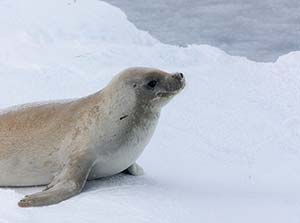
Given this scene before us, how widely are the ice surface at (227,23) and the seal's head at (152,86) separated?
4124 mm

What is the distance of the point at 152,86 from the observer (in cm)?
354

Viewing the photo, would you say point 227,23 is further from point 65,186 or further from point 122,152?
point 65,186

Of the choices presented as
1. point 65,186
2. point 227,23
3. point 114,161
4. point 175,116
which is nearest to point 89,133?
point 114,161

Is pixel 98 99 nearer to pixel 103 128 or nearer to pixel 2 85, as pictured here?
pixel 103 128

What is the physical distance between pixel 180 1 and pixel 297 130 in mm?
6007

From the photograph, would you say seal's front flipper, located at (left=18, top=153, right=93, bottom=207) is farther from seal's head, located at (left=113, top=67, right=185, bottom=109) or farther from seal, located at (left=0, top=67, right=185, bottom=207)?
seal's head, located at (left=113, top=67, right=185, bottom=109)

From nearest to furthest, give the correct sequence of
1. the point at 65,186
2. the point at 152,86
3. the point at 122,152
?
the point at 65,186
the point at 122,152
the point at 152,86

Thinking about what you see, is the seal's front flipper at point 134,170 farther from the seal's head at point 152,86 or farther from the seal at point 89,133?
the seal's head at point 152,86

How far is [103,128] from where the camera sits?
345 cm

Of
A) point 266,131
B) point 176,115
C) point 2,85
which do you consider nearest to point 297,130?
point 266,131

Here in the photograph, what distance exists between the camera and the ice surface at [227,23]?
27.1ft

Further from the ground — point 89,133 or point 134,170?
point 89,133

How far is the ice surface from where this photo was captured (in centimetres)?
826

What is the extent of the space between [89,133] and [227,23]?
624 cm
